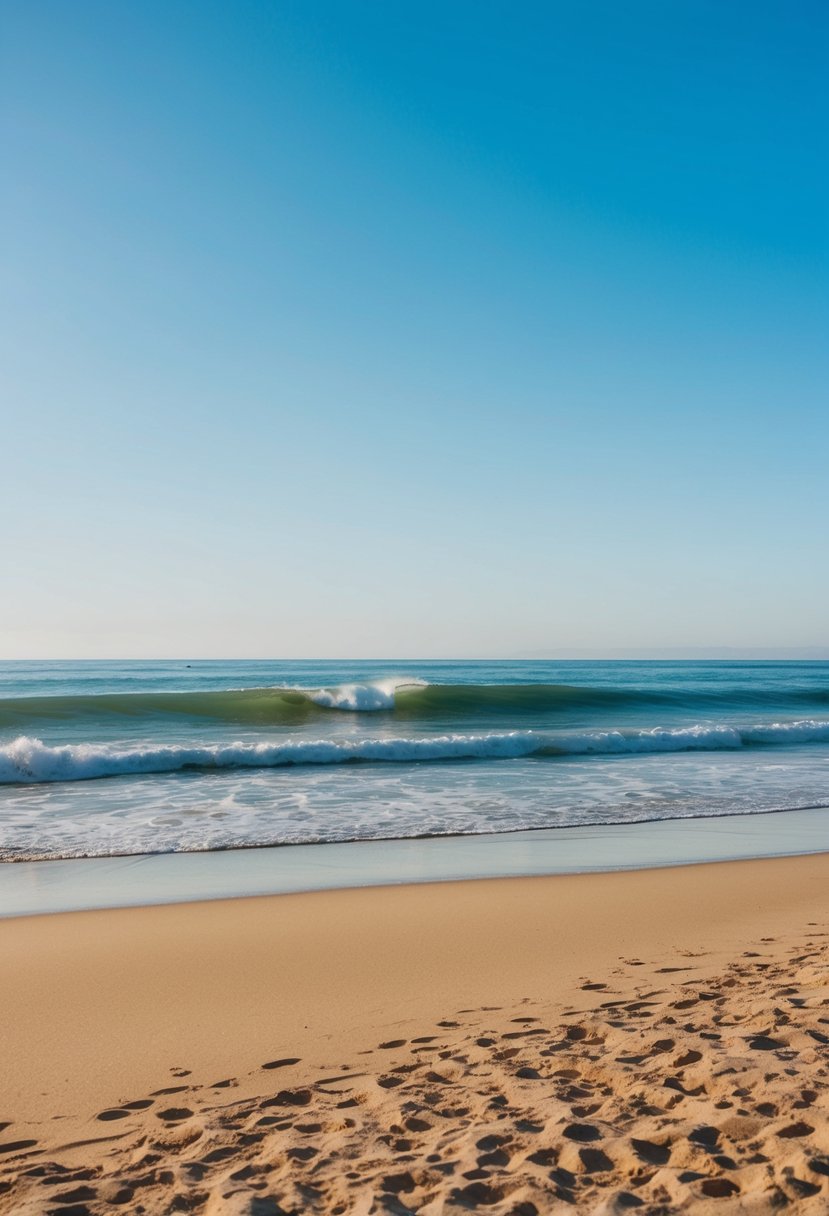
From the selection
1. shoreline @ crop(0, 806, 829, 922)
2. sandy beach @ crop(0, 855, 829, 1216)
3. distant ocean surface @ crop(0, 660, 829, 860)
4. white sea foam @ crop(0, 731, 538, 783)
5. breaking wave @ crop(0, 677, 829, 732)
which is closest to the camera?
sandy beach @ crop(0, 855, 829, 1216)

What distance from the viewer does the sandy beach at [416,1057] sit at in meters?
2.54

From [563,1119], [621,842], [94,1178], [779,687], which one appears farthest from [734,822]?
[779,687]

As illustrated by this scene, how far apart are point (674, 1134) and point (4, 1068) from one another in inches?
115

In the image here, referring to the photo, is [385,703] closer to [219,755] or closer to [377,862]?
[219,755]

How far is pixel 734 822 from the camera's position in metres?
10.2

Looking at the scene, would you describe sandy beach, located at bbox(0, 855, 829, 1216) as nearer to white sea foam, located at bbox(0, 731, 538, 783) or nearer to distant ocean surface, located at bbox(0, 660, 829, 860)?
distant ocean surface, located at bbox(0, 660, 829, 860)

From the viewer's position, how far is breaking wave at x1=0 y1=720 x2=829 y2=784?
1480cm

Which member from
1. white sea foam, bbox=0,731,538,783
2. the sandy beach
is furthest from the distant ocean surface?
the sandy beach

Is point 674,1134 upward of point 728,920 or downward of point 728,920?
upward

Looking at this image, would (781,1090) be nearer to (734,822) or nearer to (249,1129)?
(249,1129)

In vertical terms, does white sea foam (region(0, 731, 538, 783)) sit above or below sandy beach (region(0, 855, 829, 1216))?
below

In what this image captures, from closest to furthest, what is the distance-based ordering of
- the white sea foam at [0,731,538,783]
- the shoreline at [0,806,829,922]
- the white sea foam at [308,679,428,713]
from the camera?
1. the shoreline at [0,806,829,922]
2. the white sea foam at [0,731,538,783]
3. the white sea foam at [308,679,428,713]

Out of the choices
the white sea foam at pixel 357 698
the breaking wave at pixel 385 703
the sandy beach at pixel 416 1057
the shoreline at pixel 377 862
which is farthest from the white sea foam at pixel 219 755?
the white sea foam at pixel 357 698

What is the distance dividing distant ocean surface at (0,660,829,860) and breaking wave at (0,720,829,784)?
0.13ft
